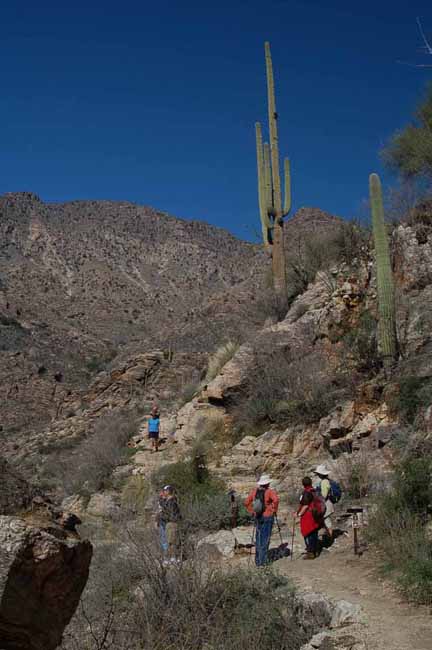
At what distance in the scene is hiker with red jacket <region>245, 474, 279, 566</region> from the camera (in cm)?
866

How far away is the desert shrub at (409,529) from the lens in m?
6.56

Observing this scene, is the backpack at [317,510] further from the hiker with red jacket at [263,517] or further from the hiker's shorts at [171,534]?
the hiker's shorts at [171,534]

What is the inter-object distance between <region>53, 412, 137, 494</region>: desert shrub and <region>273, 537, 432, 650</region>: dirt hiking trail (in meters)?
9.09

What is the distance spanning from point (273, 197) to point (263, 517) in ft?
44.2

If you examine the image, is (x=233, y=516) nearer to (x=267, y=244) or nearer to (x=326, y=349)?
(x=326, y=349)

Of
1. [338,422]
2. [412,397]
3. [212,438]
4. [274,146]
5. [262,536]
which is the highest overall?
[274,146]

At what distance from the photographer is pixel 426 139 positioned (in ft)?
65.8

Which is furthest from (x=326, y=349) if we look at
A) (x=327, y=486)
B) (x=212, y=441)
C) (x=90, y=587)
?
(x=90, y=587)

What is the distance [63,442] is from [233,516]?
45.5 feet

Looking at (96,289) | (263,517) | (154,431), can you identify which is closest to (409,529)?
(263,517)

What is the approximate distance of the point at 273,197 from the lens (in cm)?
2066

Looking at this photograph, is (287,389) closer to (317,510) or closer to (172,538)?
(317,510)

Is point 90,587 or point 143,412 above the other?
point 143,412

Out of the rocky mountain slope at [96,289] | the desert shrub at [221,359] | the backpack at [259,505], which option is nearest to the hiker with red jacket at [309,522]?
the backpack at [259,505]
